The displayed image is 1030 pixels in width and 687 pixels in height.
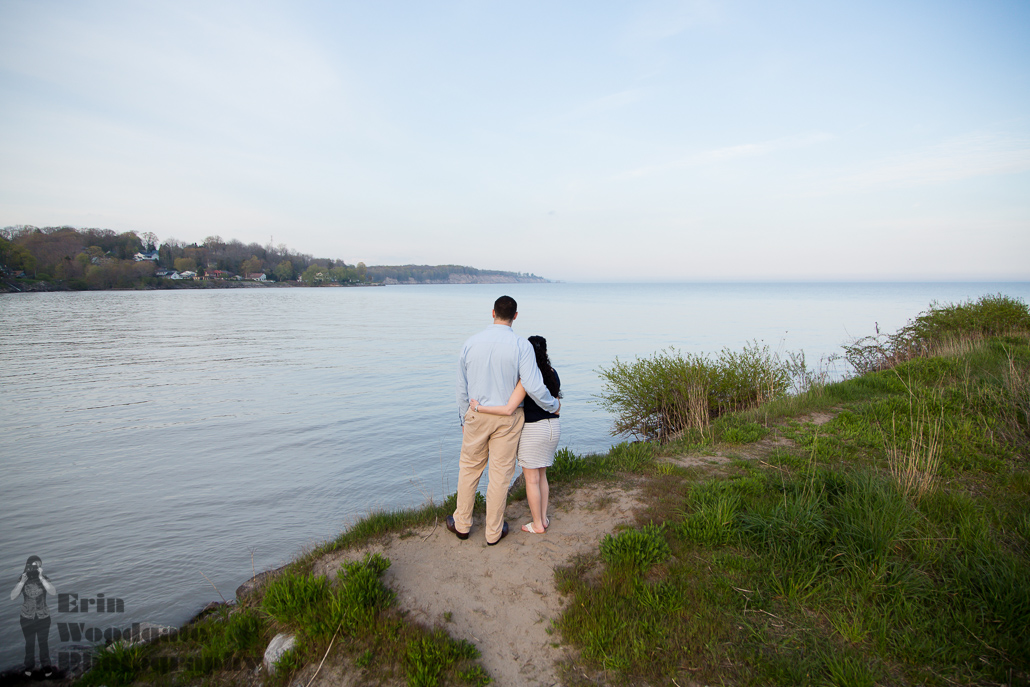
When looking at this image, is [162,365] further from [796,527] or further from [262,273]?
[262,273]

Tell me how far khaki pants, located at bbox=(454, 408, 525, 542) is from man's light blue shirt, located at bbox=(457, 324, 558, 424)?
233 mm

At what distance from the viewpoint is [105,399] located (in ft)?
55.2

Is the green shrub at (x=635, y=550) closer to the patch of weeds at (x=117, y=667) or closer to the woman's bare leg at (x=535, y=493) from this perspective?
the woman's bare leg at (x=535, y=493)

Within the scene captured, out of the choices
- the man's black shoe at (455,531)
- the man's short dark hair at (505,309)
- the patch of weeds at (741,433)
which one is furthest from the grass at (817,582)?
the man's short dark hair at (505,309)

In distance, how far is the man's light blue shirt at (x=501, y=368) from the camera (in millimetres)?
4793

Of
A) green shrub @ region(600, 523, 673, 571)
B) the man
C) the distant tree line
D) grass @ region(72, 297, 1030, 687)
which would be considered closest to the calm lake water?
grass @ region(72, 297, 1030, 687)

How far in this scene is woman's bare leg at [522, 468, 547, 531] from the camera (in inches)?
207

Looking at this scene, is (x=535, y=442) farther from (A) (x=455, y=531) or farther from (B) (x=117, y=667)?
(B) (x=117, y=667)

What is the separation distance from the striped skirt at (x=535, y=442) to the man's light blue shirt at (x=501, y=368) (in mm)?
280

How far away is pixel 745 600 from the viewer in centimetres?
420

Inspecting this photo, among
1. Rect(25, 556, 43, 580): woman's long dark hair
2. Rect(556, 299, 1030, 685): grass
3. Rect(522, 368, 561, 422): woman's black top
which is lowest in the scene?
Rect(25, 556, 43, 580): woman's long dark hair

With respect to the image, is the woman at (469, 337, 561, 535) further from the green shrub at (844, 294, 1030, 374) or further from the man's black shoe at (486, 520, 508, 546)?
the green shrub at (844, 294, 1030, 374)

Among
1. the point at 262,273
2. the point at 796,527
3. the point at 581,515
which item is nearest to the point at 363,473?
Answer: the point at 581,515

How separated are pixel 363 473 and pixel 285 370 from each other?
14.5 metres
